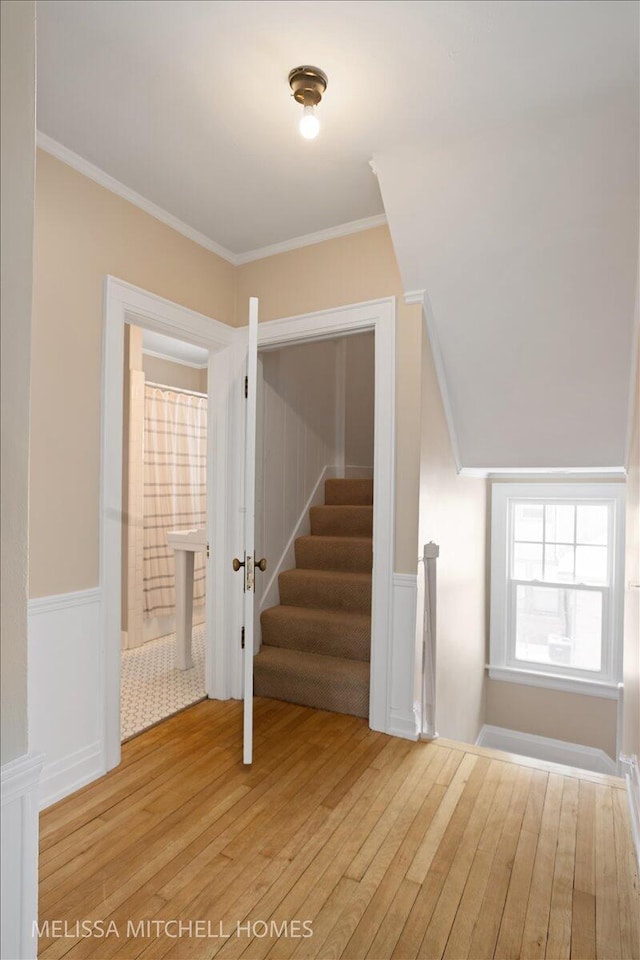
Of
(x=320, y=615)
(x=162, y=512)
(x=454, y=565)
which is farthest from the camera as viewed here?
(x=162, y=512)

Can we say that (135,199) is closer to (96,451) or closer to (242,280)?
(242,280)

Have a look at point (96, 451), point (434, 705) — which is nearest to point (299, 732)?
point (434, 705)

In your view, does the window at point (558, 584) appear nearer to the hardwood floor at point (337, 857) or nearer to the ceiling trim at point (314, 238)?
the hardwood floor at point (337, 857)

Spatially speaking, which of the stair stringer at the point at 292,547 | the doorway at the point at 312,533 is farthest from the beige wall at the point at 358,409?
the stair stringer at the point at 292,547

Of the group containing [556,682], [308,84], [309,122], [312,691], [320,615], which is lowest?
[556,682]

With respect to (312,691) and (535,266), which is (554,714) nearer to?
(312,691)

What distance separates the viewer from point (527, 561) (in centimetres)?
452

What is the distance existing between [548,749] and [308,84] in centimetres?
466

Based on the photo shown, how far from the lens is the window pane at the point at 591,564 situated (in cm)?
423

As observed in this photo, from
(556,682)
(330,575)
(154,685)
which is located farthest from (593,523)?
(154,685)

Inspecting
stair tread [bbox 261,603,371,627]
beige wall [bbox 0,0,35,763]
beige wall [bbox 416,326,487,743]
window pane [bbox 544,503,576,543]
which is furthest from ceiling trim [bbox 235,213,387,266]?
window pane [bbox 544,503,576,543]

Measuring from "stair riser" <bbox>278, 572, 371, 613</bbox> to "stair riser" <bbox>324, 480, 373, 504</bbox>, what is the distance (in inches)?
38.2

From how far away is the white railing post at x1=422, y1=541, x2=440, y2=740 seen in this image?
107 inches

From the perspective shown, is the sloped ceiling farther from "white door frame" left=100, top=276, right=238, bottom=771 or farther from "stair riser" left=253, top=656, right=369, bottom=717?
"stair riser" left=253, top=656, right=369, bottom=717
